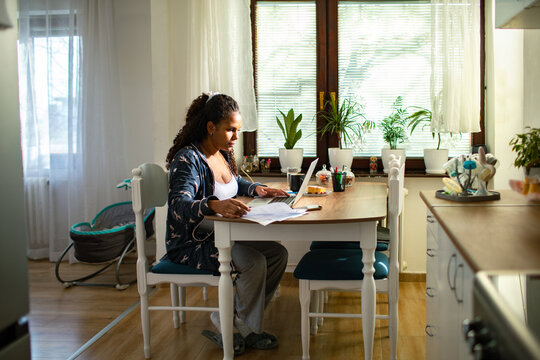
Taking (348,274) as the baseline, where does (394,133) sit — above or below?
above

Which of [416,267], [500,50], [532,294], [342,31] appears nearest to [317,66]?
[342,31]

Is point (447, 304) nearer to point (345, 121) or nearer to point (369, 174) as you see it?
point (369, 174)

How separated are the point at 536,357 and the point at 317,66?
368 cm

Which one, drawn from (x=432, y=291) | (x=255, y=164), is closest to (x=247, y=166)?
(x=255, y=164)

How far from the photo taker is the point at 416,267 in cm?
407

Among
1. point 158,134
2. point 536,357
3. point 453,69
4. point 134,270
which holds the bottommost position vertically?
point 134,270

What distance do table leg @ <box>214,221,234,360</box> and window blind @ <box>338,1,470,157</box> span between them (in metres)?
2.04

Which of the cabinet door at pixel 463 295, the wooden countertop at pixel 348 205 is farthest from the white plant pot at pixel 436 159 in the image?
the cabinet door at pixel 463 295

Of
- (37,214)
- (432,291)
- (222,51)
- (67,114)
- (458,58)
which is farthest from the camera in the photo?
(37,214)

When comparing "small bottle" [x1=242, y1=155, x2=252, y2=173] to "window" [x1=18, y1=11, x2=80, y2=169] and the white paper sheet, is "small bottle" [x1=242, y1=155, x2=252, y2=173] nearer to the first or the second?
"window" [x1=18, y1=11, x2=80, y2=169]

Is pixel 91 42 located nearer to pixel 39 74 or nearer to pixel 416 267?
pixel 39 74

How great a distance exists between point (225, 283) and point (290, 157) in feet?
5.86

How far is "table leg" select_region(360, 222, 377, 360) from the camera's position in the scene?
2.32m

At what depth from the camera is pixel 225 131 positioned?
2988mm
